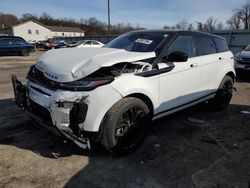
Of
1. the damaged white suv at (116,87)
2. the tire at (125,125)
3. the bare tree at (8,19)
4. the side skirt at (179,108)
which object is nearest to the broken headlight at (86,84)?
the damaged white suv at (116,87)

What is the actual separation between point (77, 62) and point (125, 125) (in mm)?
1071

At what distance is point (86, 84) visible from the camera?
3096 mm

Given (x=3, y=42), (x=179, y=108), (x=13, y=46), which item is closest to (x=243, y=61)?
(x=179, y=108)

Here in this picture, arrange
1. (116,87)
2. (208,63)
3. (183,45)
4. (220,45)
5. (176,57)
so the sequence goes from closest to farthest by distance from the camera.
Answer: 1. (116,87)
2. (176,57)
3. (183,45)
4. (208,63)
5. (220,45)

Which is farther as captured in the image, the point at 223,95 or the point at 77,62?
the point at 223,95

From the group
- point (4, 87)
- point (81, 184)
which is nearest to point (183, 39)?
point (81, 184)

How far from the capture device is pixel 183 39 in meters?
4.54

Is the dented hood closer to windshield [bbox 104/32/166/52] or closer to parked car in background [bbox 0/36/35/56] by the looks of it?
windshield [bbox 104/32/166/52]

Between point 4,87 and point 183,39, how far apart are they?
607 cm

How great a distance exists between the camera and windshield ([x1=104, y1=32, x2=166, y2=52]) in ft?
13.7

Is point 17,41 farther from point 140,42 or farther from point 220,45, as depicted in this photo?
point 140,42

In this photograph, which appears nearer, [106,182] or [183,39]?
[106,182]

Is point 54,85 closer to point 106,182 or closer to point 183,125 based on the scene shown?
point 106,182

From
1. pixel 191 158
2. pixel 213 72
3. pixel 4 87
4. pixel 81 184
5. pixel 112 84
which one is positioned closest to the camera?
pixel 81 184
